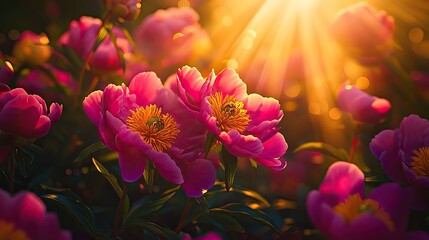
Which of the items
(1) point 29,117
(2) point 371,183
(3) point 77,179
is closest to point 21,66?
(3) point 77,179

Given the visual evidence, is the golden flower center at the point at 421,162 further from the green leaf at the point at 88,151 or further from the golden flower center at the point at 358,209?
the green leaf at the point at 88,151

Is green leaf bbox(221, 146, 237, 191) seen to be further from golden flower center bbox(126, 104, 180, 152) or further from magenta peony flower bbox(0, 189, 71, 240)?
magenta peony flower bbox(0, 189, 71, 240)

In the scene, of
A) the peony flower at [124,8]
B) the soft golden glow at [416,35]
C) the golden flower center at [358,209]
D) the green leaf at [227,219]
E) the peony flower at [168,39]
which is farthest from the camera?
the soft golden glow at [416,35]

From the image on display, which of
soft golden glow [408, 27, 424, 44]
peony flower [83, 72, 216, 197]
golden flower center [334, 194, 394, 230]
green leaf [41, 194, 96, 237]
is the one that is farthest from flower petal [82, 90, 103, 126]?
soft golden glow [408, 27, 424, 44]

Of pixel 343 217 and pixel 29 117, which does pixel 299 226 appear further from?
pixel 29 117

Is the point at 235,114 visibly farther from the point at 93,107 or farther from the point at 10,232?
the point at 10,232

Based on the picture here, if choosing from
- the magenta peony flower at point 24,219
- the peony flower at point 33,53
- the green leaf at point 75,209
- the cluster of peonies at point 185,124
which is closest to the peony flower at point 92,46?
the peony flower at point 33,53

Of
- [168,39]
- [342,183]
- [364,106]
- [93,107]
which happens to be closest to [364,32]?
[364,106]

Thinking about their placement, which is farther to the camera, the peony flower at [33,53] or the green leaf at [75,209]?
the peony flower at [33,53]
